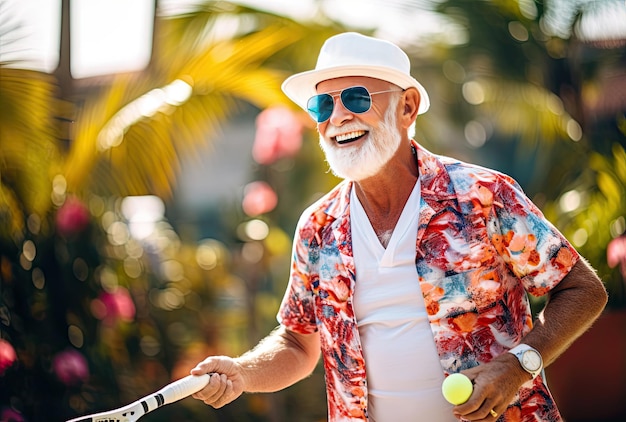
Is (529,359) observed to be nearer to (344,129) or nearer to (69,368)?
(344,129)

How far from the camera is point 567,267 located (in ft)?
8.87

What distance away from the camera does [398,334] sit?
2850 mm

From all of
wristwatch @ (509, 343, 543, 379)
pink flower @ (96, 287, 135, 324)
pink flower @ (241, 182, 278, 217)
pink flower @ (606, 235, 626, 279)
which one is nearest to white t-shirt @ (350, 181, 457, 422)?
wristwatch @ (509, 343, 543, 379)

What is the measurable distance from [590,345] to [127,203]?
11.7ft

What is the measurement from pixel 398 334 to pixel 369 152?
1.98ft

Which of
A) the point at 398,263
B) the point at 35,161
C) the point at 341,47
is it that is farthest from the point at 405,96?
the point at 35,161

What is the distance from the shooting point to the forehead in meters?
3.12

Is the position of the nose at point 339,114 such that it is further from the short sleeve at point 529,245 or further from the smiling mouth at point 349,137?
the short sleeve at point 529,245

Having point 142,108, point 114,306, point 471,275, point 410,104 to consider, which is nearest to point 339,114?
point 410,104

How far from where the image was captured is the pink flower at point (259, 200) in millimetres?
7305

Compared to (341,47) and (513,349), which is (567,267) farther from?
(341,47)

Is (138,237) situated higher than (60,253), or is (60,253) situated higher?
(60,253)

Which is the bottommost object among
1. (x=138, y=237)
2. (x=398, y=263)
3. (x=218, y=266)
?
(x=218, y=266)

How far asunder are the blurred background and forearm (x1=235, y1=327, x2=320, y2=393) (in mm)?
2918
